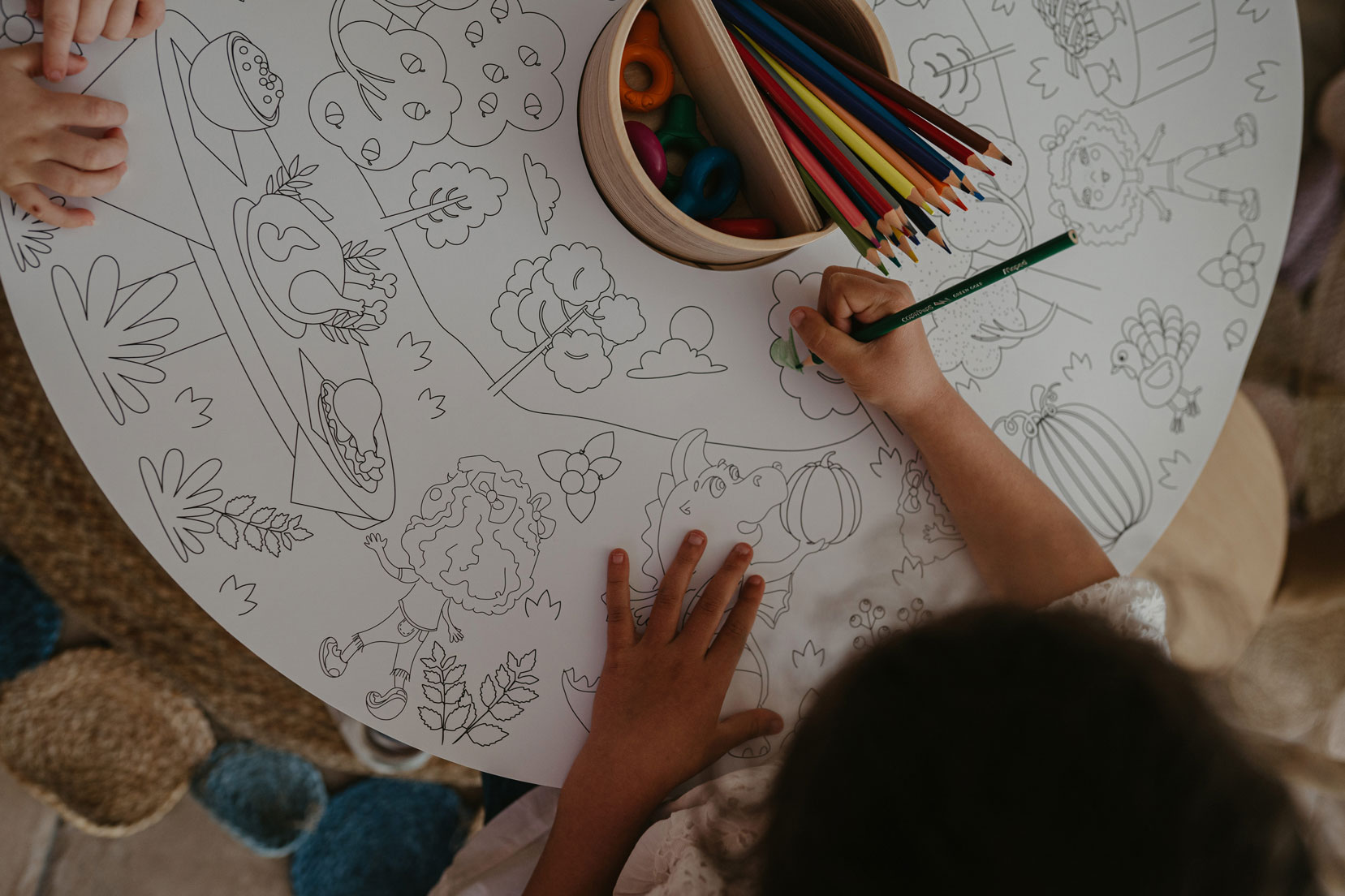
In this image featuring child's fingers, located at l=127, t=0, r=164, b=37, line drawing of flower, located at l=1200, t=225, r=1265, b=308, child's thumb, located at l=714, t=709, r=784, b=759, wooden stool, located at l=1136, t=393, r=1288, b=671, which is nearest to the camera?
child's fingers, located at l=127, t=0, r=164, b=37

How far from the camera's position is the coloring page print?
57cm

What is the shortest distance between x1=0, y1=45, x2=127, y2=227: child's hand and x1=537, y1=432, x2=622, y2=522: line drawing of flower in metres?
0.35

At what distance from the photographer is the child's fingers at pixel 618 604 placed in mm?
627

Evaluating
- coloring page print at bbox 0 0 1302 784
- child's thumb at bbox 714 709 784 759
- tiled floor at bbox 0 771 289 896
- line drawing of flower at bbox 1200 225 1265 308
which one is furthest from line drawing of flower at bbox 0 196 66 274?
line drawing of flower at bbox 1200 225 1265 308

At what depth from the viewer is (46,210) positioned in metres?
0.55

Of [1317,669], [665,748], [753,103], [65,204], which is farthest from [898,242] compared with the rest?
[1317,669]

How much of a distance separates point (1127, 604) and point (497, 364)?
54 centimetres

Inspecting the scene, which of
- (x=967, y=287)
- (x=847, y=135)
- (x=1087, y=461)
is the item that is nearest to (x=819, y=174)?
(x=847, y=135)

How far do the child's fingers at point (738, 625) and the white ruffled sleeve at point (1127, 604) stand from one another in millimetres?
243

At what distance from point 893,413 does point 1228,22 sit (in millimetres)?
539

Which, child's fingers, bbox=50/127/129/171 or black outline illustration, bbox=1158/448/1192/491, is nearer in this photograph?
child's fingers, bbox=50/127/129/171

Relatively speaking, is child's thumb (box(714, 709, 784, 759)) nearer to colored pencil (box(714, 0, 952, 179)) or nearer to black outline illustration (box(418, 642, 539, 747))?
black outline illustration (box(418, 642, 539, 747))

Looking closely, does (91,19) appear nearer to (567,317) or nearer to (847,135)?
(567,317)

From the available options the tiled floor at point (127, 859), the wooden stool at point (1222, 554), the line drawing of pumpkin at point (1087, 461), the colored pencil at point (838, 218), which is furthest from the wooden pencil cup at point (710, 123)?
the tiled floor at point (127, 859)
